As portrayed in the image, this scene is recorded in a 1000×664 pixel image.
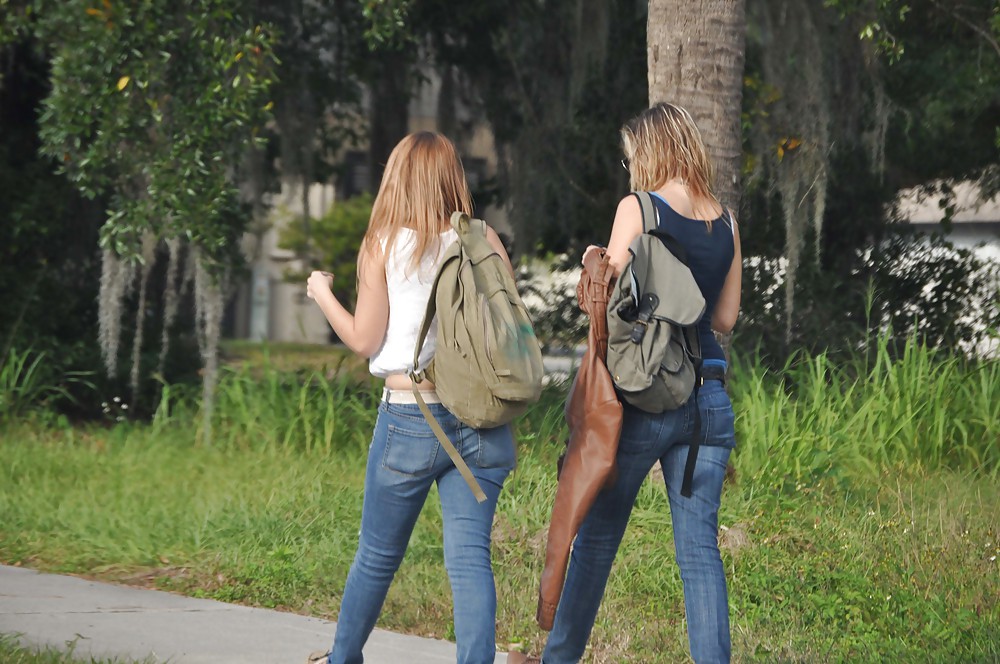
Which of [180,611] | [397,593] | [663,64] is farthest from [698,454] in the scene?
[663,64]

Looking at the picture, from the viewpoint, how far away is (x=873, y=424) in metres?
7.34

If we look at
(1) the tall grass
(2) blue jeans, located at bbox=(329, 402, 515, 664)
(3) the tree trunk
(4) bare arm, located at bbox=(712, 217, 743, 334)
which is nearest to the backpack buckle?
(4) bare arm, located at bbox=(712, 217, 743, 334)

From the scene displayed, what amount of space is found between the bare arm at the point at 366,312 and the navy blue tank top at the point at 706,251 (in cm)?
81

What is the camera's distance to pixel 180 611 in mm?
5312

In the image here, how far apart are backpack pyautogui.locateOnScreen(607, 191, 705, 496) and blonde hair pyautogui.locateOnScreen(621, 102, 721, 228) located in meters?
0.17

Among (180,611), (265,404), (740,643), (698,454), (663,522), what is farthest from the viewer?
(265,404)

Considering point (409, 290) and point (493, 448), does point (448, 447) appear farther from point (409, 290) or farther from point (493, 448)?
point (409, 290)

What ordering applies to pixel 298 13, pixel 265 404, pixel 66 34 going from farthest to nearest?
pixel 298 13 → pixel 265 404 → pixel 66 34

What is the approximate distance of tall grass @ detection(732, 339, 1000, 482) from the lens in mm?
6828

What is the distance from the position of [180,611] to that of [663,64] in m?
3.42

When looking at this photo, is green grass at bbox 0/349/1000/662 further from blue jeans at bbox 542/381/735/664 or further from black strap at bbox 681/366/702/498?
black strap at bbox 681/366/702/498

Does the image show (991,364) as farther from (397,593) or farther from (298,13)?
(298,13)

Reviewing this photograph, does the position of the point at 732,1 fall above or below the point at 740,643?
above

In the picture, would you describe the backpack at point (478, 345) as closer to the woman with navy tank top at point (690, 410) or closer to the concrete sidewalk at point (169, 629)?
the woman with navy tank top at point (690, 410)
